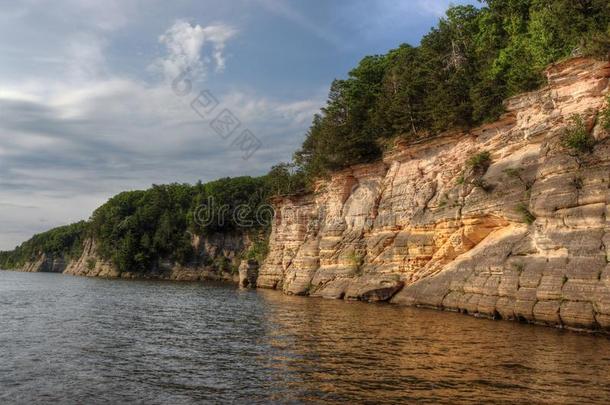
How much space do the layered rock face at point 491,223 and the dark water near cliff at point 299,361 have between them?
230 centimetres

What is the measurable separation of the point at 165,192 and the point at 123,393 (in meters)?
114

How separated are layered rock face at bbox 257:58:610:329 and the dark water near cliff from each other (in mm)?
2303

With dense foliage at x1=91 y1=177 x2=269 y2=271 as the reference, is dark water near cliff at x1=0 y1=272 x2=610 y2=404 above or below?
below

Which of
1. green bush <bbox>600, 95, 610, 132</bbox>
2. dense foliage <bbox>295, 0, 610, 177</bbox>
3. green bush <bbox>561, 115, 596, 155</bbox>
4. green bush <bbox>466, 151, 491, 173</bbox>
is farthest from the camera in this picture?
green bush <bbox>466, 151, 491, 173</bbox>

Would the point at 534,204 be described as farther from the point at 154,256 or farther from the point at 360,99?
the point at 154,256

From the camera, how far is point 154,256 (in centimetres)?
10475

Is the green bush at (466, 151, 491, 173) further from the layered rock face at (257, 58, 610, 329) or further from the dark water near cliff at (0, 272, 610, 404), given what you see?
the dark water near cliff at (0, 272, 610, 404)

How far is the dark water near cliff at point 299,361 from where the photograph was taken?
11.4 m

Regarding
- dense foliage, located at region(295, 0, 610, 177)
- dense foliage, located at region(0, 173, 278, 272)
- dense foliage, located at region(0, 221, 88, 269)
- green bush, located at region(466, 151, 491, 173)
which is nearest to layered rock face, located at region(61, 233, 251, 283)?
dense foliage, located at region(0, 173, 278, 272)

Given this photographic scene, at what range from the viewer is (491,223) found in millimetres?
29297

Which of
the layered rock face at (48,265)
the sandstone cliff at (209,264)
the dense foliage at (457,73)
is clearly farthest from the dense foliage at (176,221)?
the layered rock face at (48,265)

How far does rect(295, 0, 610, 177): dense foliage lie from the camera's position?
100 feet

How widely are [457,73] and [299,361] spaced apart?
32038 millimetres

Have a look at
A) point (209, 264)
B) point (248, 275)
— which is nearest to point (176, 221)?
point (209, 264)
